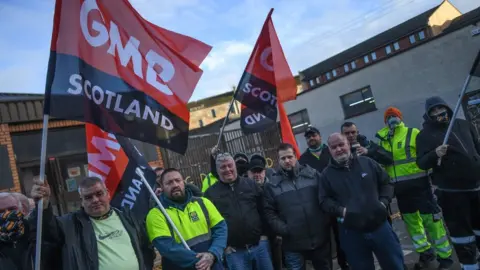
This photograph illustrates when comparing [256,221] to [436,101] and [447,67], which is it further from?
[447,67]

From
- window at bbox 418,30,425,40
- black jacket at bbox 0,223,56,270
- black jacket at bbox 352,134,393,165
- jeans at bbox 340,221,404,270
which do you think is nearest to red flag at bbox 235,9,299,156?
black jacket at bbox 352,134,393,165

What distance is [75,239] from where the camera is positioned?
302 centimetres

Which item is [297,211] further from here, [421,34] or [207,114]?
[421,34]

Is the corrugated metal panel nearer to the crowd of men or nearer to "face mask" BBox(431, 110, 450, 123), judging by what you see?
the crowd of men

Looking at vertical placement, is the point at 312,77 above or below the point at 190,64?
above

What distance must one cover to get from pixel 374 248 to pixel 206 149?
7.66 meters

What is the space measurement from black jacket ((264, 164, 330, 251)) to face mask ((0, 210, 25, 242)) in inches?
91.5

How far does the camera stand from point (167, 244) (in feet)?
10.8

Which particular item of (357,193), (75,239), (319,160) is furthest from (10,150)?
(357,193)

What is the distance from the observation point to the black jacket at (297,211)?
3.99m

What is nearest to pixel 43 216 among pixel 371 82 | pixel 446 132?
pixel 446 132

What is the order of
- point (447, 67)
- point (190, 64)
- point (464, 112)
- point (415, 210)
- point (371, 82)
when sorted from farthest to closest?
point (371, 82)
point (447, 67)
point (464, 112)
point (415, 210)
point (190, 64)

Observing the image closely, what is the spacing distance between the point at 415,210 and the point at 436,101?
1554 millimetres

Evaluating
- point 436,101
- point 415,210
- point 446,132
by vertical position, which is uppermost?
point 436,101
